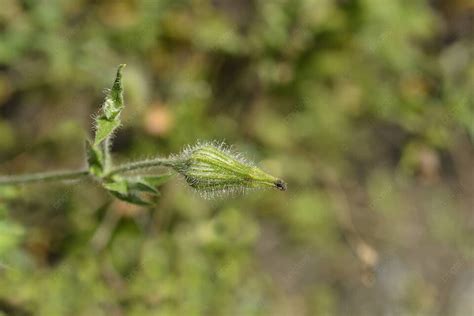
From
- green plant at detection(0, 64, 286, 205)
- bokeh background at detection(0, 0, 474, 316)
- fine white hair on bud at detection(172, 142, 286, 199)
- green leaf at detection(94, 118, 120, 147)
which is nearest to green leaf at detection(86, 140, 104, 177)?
green plant at detection(0, 64, 286, 205)

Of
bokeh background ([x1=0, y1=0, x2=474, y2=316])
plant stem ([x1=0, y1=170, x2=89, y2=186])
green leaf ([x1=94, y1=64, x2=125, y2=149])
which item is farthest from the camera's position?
bokeh background ([x1=0, y1=0, x2=474, y2=316])

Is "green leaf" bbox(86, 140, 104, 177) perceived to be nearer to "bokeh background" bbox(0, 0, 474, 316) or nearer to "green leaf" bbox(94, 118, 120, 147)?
"green leaf" bbox(94, 118, 120, 147)

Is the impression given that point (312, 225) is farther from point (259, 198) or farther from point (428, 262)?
point (428, 262)

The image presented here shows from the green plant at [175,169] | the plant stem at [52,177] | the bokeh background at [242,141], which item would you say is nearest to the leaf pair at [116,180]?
the green plant at [175,169]

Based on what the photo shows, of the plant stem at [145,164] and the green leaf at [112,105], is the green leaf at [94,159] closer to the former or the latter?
the plant stem at [145,164]

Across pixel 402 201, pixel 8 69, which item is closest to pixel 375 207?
pixel 402 201
